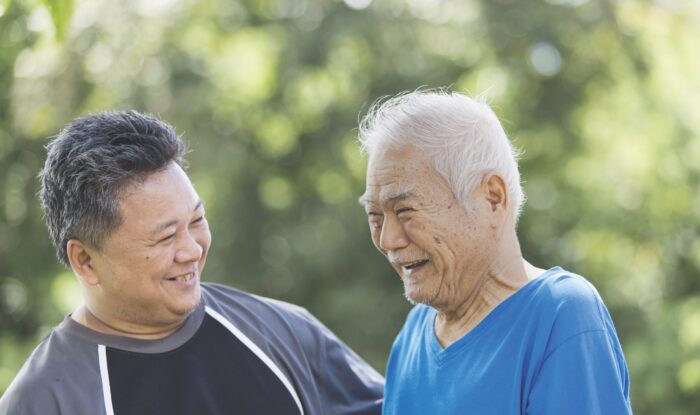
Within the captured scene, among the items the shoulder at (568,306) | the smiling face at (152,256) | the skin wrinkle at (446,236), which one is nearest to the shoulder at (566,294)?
the shoulder at (568,306)

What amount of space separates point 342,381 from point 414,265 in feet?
1.84

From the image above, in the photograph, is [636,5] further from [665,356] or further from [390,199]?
[390,199]

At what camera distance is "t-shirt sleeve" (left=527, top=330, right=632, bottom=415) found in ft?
5.93

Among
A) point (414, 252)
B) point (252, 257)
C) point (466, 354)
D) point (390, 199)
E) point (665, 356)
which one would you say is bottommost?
point (665, 356)

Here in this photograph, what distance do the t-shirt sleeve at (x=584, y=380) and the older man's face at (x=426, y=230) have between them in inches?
13.0

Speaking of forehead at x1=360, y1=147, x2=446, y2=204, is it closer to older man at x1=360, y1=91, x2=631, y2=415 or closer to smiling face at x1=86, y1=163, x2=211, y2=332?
older man at x1=360, y1=91, x2=631, y2=415

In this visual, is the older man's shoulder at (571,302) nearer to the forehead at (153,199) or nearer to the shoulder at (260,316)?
the shoulder at (260,316)

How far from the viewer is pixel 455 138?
2066 millimetres

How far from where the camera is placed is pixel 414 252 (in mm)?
2139

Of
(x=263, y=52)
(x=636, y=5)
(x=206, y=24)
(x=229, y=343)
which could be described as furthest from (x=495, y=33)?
(x=229, y=343)

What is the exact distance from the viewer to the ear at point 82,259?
7.43 ft

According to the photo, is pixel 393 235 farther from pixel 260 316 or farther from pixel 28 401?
pixel 28 401

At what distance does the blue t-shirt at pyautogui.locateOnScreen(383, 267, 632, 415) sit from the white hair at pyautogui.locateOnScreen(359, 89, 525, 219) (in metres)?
0.27

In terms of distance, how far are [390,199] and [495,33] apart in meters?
5.11
